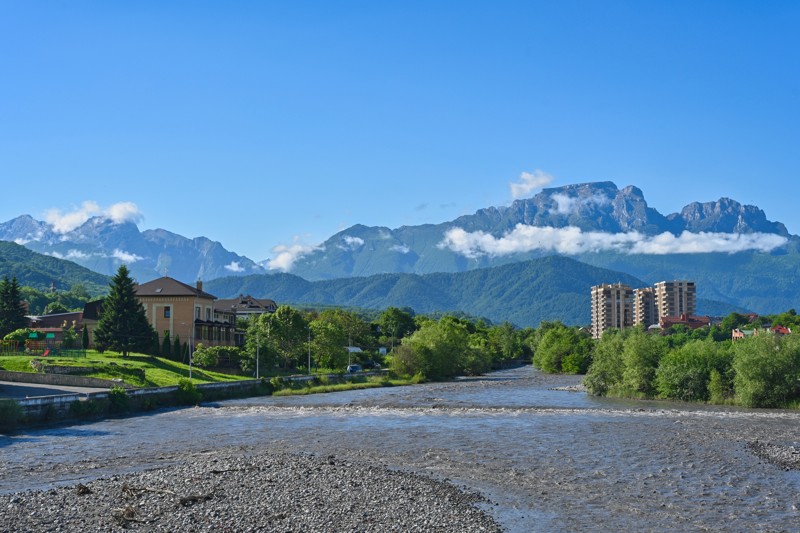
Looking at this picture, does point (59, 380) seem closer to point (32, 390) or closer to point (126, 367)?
point (32, 390)

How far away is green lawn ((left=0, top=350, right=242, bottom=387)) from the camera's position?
75.8m

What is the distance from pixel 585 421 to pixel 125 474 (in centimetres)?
3656

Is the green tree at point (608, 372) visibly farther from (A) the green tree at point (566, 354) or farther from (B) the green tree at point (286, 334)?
(A) the green tree at point (566, 354)

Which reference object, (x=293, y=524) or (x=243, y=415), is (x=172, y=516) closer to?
(x=293, y=524)

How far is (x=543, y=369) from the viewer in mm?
159500

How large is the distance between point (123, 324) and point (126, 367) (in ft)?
60.5

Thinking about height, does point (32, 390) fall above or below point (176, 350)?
below

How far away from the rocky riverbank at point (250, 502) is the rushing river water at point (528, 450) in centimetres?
222

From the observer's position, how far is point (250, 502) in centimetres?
2888

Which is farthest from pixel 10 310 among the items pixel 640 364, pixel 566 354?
pixel 566 354

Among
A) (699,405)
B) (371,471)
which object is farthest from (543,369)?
(371,471)

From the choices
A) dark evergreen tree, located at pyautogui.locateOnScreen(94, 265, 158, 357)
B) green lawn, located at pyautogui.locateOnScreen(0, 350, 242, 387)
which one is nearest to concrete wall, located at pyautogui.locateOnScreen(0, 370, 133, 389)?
green lawn, located at pyautogui.locateOnScreen(0, 350, 242, 387)

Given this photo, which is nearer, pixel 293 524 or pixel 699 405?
pixel 293 524

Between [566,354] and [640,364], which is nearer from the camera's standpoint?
[640,364]
